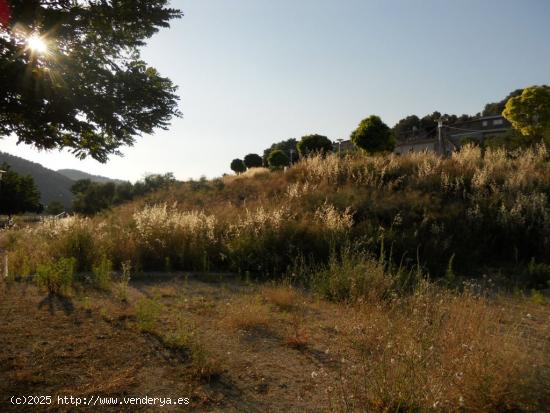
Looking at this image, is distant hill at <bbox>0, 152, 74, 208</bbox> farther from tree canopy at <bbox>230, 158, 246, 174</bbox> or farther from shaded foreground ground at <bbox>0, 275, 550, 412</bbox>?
shaded foreground ground at <bbox>0, 275, 550, 412</bbox>

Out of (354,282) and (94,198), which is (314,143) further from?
(354,282)

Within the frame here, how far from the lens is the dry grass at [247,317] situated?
12.9 ft

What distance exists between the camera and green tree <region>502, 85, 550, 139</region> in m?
26.2

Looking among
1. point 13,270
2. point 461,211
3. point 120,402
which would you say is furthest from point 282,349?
point 461,211

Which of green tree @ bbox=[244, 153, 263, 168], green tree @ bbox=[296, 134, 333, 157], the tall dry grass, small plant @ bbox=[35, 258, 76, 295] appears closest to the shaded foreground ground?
small plant @ bbox=[35, 258, 76, 295]

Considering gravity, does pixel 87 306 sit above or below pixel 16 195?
below

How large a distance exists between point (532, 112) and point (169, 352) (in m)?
30.0

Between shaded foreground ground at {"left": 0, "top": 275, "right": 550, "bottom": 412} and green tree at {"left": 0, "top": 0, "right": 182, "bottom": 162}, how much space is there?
1744mm

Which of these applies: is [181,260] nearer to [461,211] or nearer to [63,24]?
[63,24]

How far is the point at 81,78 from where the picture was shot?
3834 mm

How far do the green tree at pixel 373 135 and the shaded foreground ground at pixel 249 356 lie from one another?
19758 mm

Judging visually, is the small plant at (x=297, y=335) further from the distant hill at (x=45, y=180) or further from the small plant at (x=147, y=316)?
the distant hill at (x=45, y=180)

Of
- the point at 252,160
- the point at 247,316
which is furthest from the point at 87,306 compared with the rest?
the point at 252,160

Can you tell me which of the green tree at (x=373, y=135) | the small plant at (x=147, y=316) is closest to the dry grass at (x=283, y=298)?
the small plant at (x=147, y=316)
